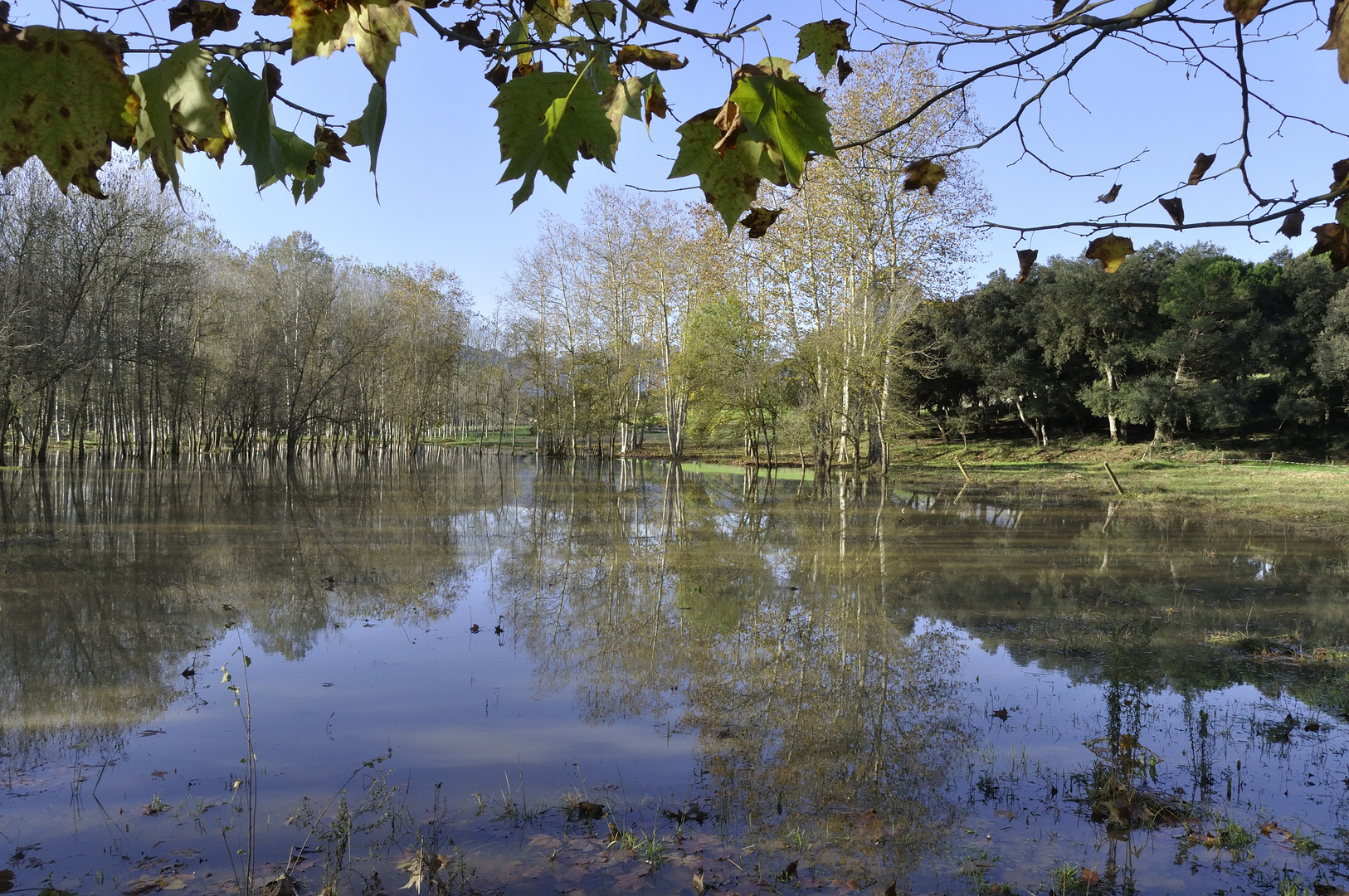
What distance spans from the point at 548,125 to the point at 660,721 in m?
4.27

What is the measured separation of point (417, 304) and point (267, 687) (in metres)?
37.3

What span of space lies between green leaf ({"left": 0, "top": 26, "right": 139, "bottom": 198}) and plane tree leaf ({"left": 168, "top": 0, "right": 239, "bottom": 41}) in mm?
313

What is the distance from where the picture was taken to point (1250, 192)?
1.98m

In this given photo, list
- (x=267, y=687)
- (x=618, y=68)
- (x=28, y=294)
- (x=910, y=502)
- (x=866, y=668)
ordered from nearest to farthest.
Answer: (x=618, y=68) → (x=267, y=687) → (x=866, y=668) → (x=910, y=502) → (x=28, y=294)

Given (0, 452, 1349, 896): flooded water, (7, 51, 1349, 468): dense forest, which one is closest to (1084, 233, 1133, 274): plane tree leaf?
(0, 452, 1349, 896): flooded water

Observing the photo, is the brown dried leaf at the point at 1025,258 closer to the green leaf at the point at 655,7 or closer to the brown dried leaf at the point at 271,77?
the green leaf at the point at 655,7

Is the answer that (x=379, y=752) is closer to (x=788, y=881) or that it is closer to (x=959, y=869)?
(x=788, y=881)

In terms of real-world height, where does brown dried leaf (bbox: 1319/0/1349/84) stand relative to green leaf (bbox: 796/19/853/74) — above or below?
below

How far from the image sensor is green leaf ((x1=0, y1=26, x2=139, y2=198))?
0.95 meters

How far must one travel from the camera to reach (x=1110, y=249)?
198cm

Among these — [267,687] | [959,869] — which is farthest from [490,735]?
[959,869]

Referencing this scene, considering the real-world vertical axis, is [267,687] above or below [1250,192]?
below

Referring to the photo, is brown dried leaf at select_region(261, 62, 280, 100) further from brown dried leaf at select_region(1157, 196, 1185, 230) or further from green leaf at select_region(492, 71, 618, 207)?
brown dried leaf at select_region(1157, 196, 1185, 230)

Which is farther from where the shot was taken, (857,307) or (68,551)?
(857,307)
